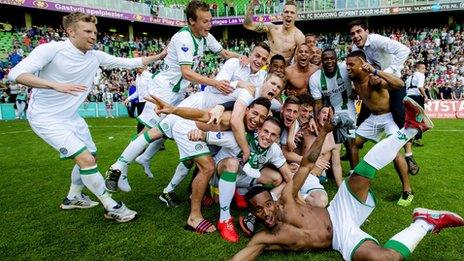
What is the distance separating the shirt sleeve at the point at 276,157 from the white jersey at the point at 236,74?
0.96 metres

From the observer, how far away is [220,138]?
14.2 ft

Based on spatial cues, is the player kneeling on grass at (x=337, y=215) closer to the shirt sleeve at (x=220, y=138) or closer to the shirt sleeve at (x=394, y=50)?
the shirt sleeve at (x=220, y=138)

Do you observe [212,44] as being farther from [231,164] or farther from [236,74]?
[231,164]

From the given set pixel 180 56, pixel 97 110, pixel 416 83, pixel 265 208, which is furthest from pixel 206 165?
pixel 97 110

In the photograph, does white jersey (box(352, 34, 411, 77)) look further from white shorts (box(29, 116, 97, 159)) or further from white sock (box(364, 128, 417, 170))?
white shorts (box(29, 116, 97, 159))

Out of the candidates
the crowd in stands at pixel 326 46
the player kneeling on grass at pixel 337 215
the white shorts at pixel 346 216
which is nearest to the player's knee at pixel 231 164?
the player kneeling on grass at pixel 337 215

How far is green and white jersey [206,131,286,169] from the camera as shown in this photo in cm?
423

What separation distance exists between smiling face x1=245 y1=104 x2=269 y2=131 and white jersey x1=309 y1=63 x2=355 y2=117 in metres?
1.68

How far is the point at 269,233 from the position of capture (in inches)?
131

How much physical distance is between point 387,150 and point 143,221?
277 centimetres

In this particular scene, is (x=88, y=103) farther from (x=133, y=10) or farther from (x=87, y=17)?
(x=87, y=17)

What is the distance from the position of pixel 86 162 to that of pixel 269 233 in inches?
87.1

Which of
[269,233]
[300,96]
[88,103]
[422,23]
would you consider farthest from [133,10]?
[269,233]

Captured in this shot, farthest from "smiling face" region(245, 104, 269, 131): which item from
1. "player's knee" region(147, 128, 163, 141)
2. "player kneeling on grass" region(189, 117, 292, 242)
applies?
"player's knee" region(147, 128, 163, 141)
